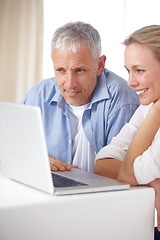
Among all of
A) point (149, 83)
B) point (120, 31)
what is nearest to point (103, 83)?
point (149, 83)

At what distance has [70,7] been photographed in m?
4.55

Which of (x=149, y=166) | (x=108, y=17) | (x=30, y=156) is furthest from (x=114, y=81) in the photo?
(x=108, y=17)

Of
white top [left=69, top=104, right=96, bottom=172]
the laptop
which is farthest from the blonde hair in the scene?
white top [left=69, top=104, right=96, bottom=172]

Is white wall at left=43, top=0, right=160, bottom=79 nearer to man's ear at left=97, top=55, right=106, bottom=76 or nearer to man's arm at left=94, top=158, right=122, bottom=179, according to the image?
man's ear at left=97, top=55, right=106, bottom=76

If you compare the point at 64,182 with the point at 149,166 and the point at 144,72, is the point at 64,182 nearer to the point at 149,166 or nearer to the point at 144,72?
the point at 149,166

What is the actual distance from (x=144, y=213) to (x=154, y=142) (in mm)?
261

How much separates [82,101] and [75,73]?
6.9 inches

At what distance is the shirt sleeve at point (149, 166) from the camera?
129 cm

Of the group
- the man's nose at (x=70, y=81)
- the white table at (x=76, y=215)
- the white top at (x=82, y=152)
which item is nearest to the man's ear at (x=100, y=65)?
the man's nose at (x=70, y=81)

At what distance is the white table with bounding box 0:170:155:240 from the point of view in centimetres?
104

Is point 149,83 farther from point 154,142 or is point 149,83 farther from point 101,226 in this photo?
point 101,226

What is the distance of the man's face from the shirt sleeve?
2.68 feet

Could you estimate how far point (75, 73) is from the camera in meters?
2.08

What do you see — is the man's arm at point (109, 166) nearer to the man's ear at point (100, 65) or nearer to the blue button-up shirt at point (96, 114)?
the blue button-up shirt at point (96, 114)
